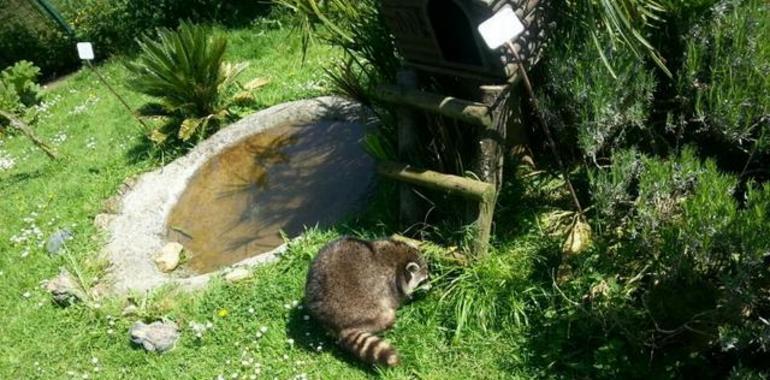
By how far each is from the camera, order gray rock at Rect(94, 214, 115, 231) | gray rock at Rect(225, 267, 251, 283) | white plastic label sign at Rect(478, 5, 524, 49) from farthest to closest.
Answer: gray rock at Rect(94, 214, 115, 231) → gray rock at Rect(225, 267, 251, 283) → white plastic label sign at Rect(478, 5, 524, 49)

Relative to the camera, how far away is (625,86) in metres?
3.83

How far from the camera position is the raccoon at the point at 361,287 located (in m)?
4.05

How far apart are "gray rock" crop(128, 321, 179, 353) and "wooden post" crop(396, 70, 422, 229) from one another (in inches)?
71.7

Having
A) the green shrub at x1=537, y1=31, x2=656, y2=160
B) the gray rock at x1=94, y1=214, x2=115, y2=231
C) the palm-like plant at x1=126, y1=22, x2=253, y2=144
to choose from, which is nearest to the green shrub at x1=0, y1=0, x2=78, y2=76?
the palm-like plant at x1=126, y1=22, x2=253, y2=144

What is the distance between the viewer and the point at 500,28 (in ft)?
11.1

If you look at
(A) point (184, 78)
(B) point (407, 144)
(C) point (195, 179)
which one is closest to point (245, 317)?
(B) point (407, 144)

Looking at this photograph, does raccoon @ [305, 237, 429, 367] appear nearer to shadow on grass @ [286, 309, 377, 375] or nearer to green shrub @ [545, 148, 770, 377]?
shadow on grass @ [286, 309, 377, 375]

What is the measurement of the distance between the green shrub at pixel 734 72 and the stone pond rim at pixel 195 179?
2903 mm

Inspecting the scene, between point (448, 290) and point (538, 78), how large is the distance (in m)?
1.54

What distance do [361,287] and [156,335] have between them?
1573mm

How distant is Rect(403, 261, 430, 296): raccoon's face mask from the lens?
13.6 ft

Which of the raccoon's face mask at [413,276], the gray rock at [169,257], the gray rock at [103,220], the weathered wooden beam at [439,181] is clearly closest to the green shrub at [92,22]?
the gray rock at [103,220]

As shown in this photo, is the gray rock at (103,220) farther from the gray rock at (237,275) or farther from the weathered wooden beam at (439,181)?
the weathered wooden beam at (439,181)

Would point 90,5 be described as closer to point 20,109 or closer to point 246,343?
point 20,109
